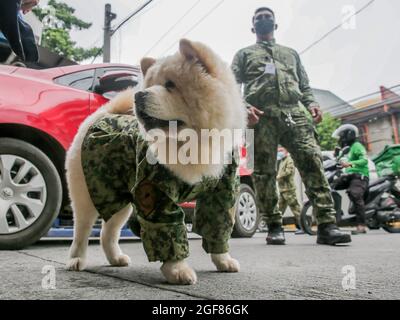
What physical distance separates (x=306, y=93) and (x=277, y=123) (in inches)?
16.6

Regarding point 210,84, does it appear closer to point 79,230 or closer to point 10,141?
point 79,230

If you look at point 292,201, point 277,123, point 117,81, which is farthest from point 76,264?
point 292,201

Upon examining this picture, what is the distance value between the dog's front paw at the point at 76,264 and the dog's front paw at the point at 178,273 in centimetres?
52

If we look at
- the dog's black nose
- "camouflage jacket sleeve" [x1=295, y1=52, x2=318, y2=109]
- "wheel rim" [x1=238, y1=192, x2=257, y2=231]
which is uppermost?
"camouflage jacket sleeve" [x1=295, y1=52, x2=318, y2=109]

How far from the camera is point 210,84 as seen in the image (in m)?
1.62

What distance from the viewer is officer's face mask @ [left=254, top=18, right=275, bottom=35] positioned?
2940 millimetres

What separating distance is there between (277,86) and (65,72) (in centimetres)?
155

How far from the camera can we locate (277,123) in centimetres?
313

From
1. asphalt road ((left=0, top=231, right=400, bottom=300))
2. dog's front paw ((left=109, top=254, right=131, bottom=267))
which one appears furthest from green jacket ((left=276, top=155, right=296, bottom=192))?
dog's front paw ((left=109, top=254, right=131, bottom=267))

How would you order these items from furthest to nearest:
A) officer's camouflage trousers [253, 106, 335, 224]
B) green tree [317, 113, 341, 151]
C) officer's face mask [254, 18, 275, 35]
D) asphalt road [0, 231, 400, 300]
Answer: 1. green tree [317, 113, 341, 151]
2. officer's camouflage trousers [253, 106, 335, 224]
3. officer's face mask [254, 18, 275, 35]
4. asphalt road [0, 231, 400, 300]

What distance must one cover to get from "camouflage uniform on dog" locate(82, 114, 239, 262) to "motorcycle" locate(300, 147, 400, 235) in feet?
13.6

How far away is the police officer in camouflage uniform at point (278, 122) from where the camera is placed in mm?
3080

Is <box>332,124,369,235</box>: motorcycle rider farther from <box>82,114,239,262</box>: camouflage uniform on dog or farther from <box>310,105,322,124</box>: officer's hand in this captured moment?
<box>82,114,239,262</box>: camouflage uniform on dog
